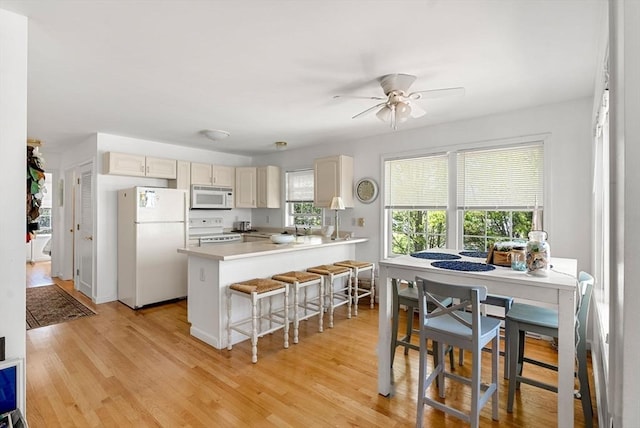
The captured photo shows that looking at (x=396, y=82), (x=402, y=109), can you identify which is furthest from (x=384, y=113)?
(x=396, y=82)

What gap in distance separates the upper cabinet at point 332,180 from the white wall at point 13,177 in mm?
3467

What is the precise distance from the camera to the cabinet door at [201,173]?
16.9 ft

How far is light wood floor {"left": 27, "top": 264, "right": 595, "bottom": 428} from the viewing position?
2025 mm

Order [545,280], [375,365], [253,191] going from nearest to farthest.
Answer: [545,280] → [375,365] → [253,191]

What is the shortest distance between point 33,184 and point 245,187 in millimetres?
3906

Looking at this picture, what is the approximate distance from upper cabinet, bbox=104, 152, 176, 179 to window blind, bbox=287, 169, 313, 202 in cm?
190

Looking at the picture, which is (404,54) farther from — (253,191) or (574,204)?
(253,191)

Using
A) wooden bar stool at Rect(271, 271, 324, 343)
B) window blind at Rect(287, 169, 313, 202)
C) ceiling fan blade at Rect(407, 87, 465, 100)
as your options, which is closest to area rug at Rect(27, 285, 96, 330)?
wooden bar stool at Rect(271, 271, 324, 343)

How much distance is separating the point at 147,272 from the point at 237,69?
3107mm

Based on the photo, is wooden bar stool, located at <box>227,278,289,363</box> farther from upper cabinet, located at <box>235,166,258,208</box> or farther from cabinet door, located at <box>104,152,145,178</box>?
upper cabinet, located at <box>235,166,258,208</box>

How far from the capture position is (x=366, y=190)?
4.71m

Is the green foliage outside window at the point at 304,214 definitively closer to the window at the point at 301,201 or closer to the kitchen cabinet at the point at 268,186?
the window at the point at 301,201

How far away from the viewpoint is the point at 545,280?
66.2 inches

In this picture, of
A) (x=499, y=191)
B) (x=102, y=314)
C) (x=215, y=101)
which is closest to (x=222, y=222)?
(x=102, y=314)
